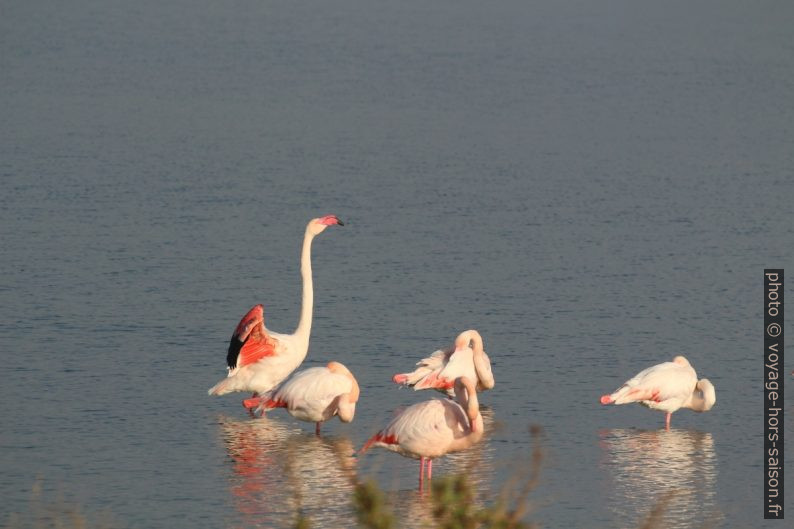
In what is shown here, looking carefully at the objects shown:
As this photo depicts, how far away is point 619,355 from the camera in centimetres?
1235

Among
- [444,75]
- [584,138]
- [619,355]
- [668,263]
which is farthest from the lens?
[444,75]

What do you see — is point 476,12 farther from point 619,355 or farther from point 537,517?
point 537,517

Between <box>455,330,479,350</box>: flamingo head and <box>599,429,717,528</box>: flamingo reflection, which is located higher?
<box>455,330,479,350</box>: flamingo head

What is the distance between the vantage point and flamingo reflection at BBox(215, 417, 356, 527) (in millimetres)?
8664

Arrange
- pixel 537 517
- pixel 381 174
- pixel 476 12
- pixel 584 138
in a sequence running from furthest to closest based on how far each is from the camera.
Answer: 1. pixel 476 12
2. pixel 584 138
3. pixel 381 174
4. pixel 537 517

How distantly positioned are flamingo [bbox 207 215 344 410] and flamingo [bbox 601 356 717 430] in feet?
7.76

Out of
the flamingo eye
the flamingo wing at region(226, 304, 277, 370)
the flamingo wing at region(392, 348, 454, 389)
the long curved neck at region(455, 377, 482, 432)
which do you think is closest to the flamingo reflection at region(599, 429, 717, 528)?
the long curved neck at region(455, 377, 482, 432)

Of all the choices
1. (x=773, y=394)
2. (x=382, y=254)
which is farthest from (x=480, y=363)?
(x=382, y=254)

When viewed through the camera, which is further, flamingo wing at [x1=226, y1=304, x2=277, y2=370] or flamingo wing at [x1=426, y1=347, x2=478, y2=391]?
flamingo wing at [x1=426, y1=347, x2=478, y2=391]

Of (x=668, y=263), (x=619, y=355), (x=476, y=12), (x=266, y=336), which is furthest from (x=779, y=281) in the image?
(x=476, y=12)

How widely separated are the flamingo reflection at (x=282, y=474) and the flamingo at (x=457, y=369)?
2.94 ft

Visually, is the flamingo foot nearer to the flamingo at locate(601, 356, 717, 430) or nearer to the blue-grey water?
the blue-grey water

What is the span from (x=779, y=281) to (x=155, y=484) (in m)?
7.54

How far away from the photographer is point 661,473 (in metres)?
9.58
